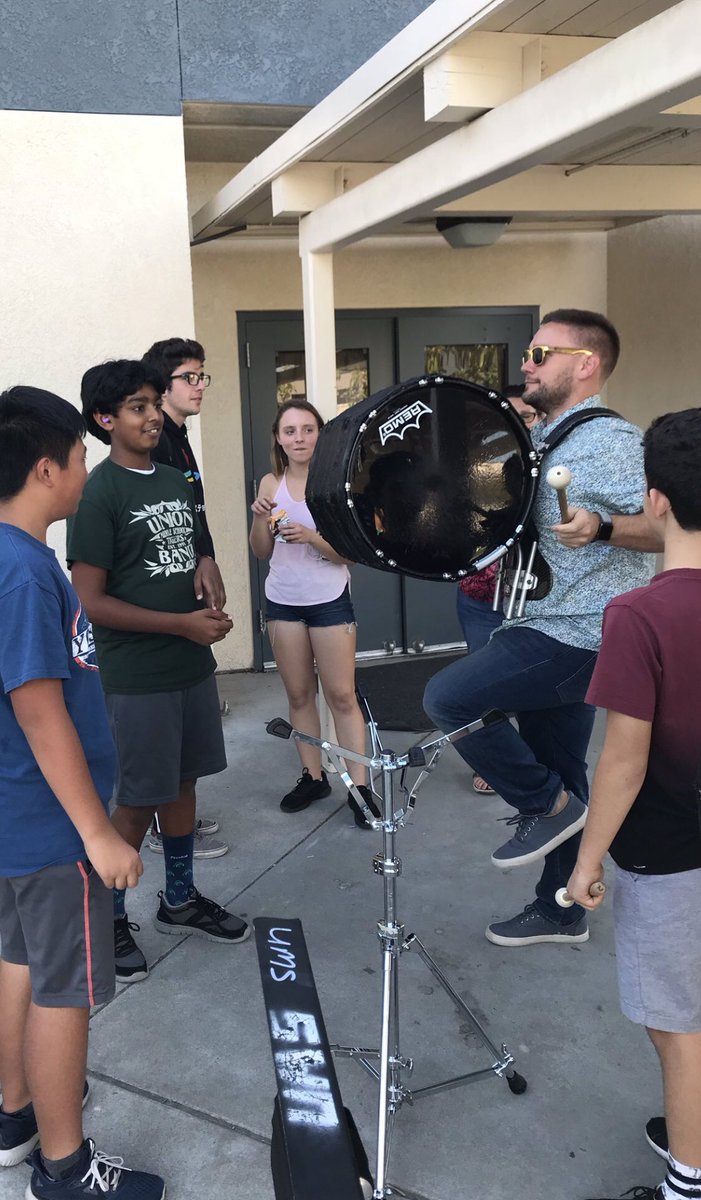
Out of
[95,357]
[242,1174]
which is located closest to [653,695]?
[242,1174]

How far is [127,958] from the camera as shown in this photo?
121 inches

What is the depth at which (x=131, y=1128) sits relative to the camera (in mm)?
2420

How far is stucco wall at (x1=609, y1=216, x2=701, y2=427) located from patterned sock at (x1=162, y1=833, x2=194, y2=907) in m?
4.81

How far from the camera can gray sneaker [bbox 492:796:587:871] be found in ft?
9.07

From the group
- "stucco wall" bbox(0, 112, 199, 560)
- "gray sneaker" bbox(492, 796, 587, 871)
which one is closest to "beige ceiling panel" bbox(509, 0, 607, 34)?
"gray sneaker" bbox(492, 796, 587, 871)

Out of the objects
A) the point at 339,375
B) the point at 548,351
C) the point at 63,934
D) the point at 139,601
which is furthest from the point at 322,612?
the point at 339,375

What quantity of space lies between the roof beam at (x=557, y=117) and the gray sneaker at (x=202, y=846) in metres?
2.57

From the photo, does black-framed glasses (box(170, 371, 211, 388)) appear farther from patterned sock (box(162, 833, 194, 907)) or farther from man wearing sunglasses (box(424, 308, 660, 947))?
patterned sock (box(162, 833, 194, 907))

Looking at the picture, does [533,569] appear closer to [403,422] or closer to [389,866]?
[403,422]

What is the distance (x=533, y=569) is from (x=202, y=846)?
209 cm

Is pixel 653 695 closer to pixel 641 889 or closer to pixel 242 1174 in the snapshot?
pixel 641 889

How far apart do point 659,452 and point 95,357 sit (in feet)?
12.7

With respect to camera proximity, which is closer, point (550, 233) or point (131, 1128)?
point (131, 1128)

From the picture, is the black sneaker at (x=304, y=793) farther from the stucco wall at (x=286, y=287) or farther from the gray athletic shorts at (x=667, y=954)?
the gray athletic shorts at (x=667, y=954)
